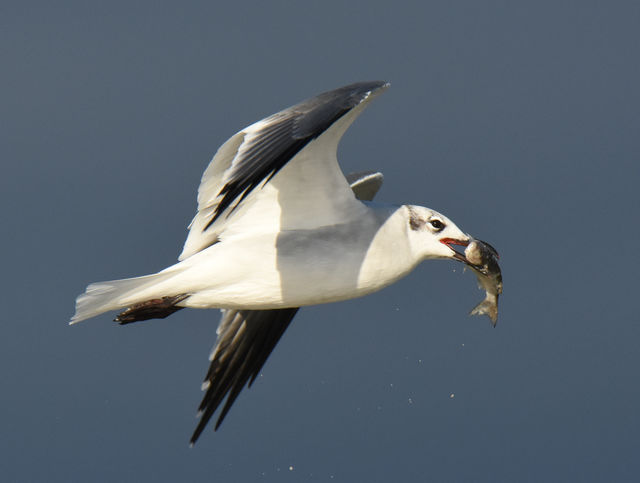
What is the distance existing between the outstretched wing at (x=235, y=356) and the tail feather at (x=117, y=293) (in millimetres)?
1068

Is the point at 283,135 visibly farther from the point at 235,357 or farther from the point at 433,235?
the point at 235,357

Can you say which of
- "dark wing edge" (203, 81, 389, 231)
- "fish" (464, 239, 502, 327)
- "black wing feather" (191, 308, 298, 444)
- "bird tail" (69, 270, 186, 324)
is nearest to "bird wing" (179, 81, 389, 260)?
"dark wing edge" (203, 81, 389, 231)

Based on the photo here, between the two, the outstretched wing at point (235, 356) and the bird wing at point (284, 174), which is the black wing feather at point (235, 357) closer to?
the outstretched wing at point (235, 356)

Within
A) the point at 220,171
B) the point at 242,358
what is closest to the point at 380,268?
the point at 220,171

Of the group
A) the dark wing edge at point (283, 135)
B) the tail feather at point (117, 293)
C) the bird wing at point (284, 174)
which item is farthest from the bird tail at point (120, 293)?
the dark wing edge at point (283, 135)

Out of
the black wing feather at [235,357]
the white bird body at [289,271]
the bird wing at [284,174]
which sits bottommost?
the black wing feather at [235,357]

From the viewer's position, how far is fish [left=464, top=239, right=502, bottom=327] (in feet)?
20.4

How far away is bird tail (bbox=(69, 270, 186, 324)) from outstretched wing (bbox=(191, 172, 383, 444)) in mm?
1049

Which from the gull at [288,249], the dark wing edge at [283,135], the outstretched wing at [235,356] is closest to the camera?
the dark wing edge at [283,135]

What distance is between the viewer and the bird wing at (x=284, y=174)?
5.41 metres

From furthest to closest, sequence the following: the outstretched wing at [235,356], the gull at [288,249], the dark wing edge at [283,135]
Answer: the outstretched wing at [235,356] → the gull at [288,249] → the dark wing edge at [283,135]

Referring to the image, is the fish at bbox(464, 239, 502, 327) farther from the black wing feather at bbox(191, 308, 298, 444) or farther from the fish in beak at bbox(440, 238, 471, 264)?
the black wing feather at bbox(191, 308, 298, 444)

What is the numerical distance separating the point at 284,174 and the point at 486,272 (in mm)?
977

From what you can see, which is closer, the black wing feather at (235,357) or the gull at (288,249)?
the gull at (288,249)
